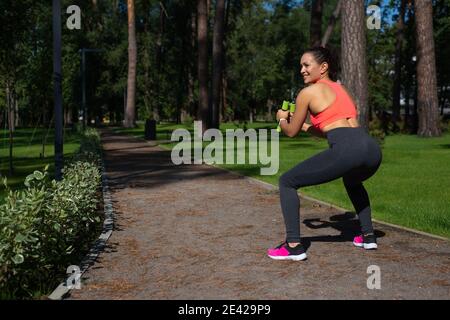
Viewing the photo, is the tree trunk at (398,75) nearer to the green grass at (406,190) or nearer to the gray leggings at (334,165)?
the green grass at (406,190)

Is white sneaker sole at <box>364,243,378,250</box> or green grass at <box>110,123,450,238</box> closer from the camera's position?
white sneaker sole at <box>364,243,378,250</box>

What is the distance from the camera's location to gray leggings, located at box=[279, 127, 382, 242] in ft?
16.3

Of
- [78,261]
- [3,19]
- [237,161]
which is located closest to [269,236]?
[78,261]

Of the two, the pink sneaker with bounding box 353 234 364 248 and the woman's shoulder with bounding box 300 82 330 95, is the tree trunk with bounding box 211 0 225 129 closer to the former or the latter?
the pink sneaker with bounding box 353 234 364 248

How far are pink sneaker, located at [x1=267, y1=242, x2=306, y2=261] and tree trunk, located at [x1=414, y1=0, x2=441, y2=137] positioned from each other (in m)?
24.2

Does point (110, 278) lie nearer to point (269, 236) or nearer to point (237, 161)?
point (269, 236)

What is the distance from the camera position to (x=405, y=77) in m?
49.4

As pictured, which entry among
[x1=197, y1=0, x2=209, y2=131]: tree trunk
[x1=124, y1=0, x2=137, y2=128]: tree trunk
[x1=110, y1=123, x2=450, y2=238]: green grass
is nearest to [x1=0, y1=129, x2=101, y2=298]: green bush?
[x1=110, y1=123, x2=450, y2=238]: green grass

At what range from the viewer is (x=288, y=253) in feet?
17.8

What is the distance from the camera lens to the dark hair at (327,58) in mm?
5191

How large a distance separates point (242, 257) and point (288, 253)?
51 centimetres

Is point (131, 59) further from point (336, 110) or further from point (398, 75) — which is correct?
point (336, 110)

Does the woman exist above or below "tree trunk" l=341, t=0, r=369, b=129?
below

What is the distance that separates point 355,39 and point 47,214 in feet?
40.0
